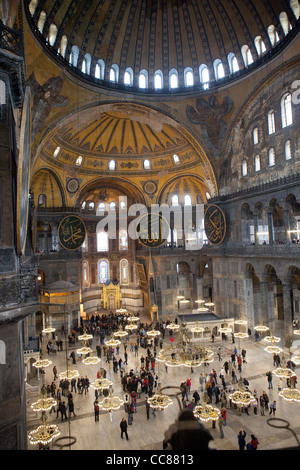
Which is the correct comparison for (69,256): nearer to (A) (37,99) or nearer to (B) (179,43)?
(A) (37,99)

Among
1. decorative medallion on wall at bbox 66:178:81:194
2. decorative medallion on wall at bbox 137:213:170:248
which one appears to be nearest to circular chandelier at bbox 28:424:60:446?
decorative medallion on wall at bbox 137:213:170:248

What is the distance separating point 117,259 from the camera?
1190 inches

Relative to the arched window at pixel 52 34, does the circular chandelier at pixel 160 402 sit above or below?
below

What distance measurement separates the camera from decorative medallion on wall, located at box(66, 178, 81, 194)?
24406 millimetres

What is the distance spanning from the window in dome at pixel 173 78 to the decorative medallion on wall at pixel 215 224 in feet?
26.4

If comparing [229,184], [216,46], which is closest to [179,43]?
[216,46]

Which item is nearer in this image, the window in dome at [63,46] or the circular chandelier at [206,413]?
the circular chandelier at [206,413]

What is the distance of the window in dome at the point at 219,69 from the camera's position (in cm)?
2073

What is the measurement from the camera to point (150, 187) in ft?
89.2

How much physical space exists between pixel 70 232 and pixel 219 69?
1358cm

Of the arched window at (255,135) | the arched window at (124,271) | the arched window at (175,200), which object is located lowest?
the arched window at (124,271)

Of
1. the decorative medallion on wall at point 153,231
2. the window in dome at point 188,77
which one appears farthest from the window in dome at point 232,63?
the decorative medallion on wall at point 153,231

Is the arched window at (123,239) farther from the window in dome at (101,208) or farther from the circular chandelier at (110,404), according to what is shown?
the circular chandelier at (110,404)

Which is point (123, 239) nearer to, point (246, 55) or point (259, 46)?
point (246, 55)
